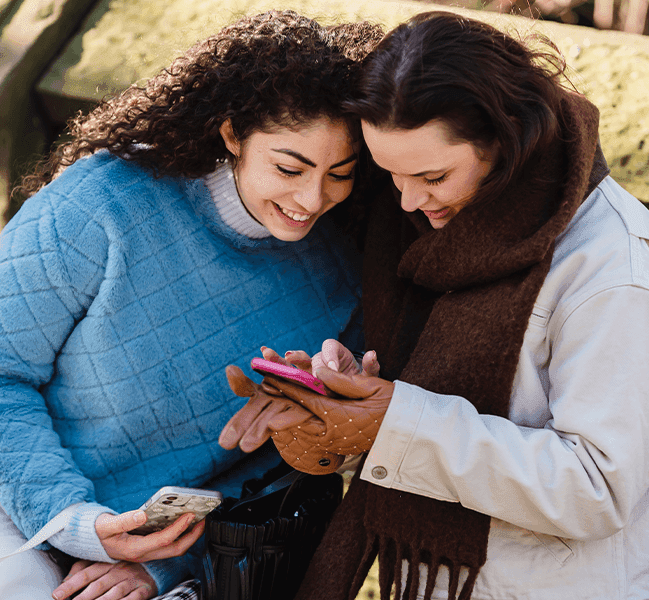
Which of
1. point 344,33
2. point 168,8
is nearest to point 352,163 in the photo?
point 344,33

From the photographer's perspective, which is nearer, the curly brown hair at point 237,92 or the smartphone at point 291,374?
the smartphone at point 291,374

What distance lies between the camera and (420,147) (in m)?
1.56

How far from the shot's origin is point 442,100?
149 cm

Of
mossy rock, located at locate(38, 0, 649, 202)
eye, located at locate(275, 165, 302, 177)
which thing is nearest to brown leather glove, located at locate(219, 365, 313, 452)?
eye, located at locate(275, 165, 302, 177)

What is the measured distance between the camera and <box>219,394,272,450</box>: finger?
151 centimetres

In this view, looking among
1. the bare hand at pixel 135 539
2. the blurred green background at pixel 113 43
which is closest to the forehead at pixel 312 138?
the bare hand at pixel 135 539

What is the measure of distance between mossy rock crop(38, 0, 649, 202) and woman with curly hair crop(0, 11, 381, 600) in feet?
3.31

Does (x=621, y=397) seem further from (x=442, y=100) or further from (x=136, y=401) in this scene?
(x=136, y=401)

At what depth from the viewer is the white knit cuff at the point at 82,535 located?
5.67 ft

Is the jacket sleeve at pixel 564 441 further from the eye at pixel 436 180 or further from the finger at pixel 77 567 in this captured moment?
the finger at pixel 77 567

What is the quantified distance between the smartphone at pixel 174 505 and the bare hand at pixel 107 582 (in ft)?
0.35

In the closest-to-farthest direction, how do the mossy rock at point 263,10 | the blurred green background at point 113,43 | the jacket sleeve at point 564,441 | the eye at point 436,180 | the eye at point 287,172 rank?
the jacket sleeve at point 564,441
the eye at point 436,180
the eye at point 287,172
the mossy rock at point 263,10
the blurred green background at point 113,43

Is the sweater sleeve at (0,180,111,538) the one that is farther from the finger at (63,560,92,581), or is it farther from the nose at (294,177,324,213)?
the nose at (294,177,324,213)

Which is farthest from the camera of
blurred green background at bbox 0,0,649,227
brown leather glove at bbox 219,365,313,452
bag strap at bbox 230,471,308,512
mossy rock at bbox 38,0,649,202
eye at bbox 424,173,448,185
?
blurred green background at bbox 0,0,649,227
